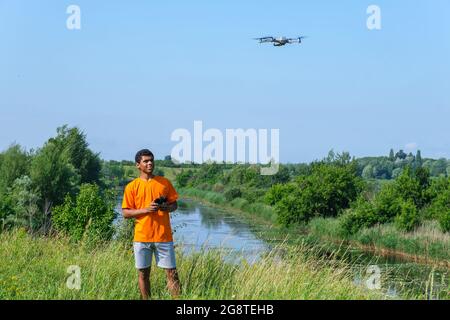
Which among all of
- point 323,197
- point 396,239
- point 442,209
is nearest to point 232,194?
point 323,197

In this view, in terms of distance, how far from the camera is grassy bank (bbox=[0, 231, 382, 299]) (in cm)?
632

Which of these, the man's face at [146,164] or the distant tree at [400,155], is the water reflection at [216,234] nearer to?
the man's face at [146,164]

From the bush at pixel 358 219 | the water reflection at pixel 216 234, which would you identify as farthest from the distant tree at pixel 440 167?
the bush at pixel 358 219

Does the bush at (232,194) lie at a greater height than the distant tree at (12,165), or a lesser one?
lesser

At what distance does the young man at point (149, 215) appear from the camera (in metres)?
5.92

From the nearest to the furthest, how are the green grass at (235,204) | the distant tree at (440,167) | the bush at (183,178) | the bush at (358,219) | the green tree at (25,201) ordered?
1. the green tree at (25,201)
2. the bush at (358,219)
3. the green grass at (235,204)
4. the distant tree at (440,167)
5. the bush at (183,178)

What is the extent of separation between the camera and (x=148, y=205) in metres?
5.92

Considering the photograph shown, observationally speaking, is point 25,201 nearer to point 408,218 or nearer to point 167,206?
point 408,218

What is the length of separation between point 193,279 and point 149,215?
4.97ft

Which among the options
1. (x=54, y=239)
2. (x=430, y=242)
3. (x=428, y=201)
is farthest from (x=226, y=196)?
(x=54, y=239)

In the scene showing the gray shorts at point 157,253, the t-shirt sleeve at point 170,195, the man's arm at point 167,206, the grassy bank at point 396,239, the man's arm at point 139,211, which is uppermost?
the t-shirt sleeve at point 170,195

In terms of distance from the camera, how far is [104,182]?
1422 inches
